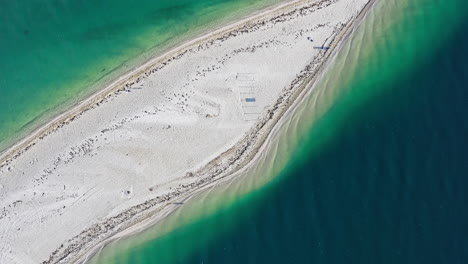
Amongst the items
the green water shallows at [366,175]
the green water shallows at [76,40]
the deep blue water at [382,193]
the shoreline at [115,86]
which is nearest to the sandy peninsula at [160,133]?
the shoreline at [115,86]

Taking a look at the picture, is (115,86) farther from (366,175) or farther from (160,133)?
(366,175)

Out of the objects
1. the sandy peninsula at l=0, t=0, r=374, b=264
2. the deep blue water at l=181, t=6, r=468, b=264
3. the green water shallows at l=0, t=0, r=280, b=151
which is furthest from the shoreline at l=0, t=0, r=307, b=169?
the deep blue water at l=181, t=6, r=468, b=264

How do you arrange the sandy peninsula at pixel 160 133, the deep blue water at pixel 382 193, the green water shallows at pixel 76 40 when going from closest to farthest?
the deep blue water at pixel 382 193 < the sandy peninsula at pixel 160 133 < the green water shallows at pixel 76 40

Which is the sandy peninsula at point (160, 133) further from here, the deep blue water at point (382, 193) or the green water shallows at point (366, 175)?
the deep blue water at point (382, 193)

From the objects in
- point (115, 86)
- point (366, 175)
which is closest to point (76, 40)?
point (115, 86)

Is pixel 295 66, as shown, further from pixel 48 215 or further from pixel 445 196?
pixel 48 215

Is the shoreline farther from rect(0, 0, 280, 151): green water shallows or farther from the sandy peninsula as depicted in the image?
rect(0, 0, 280, 151): green water shallows
